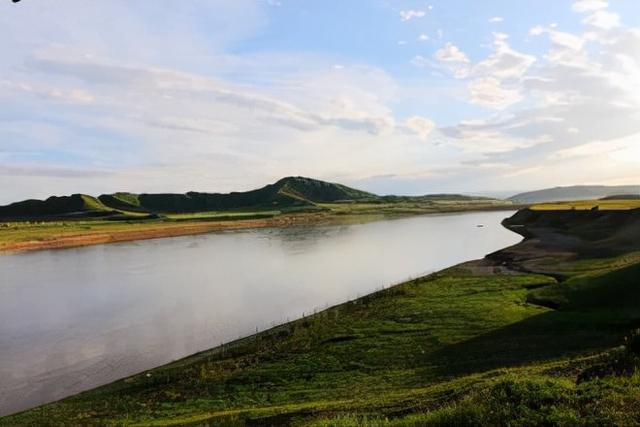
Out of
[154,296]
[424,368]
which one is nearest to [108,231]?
[154,296]

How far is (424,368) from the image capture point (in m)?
20.0

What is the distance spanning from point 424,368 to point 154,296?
3115cm

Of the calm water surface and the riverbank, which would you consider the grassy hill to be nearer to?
the calm water surface

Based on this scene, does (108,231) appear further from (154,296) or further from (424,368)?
(424,368)

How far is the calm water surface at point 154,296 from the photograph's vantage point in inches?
1029

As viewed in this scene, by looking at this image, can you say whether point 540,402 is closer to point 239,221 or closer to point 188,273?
point 188,273

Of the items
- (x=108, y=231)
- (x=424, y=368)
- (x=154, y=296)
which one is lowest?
(x=154, y=296)

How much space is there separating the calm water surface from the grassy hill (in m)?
3.99

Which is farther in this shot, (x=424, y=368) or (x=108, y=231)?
→ (x=108, y=231)

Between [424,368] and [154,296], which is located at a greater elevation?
[424,368]

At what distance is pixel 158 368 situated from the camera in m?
24.3

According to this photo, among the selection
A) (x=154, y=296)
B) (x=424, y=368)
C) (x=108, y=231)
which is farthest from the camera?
(x=108, y=231)

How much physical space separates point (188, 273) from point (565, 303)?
4198 cm

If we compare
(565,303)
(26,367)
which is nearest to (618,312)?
(565,303)
